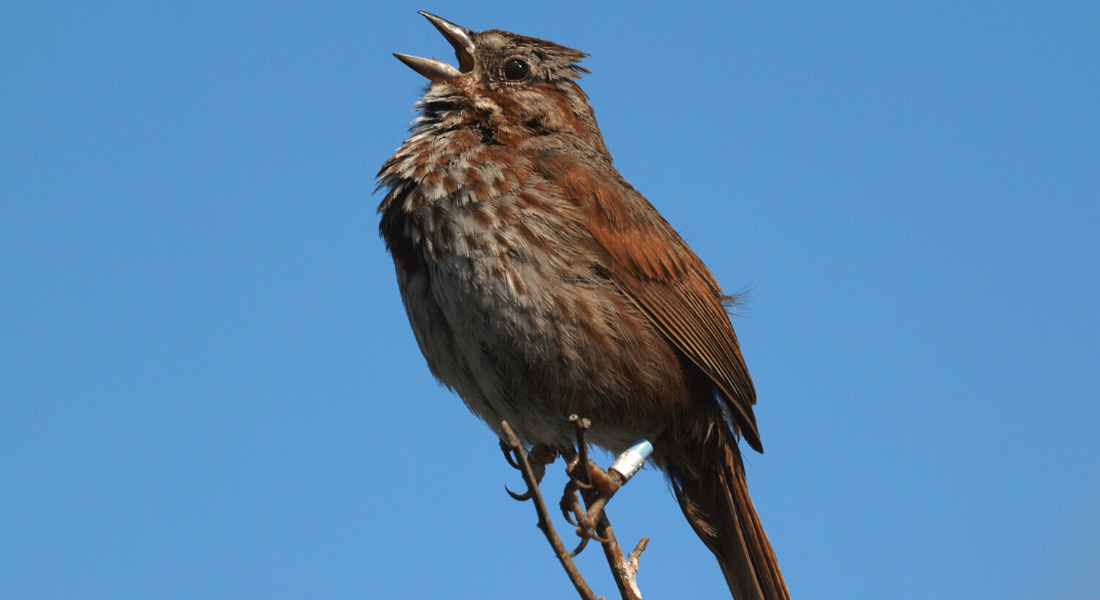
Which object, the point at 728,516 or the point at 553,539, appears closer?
the point at 553,539

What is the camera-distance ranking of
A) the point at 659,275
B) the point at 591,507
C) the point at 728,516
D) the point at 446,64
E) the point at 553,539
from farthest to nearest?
1. the point at 446,64
2. the point at 728,516
3. the point at 659,275
4. the point at 591,507
5. the point at 553,539

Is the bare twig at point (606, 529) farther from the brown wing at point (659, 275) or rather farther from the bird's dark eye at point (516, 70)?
the bird's dark eye at point (516, 70)

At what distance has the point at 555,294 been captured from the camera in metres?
3.70

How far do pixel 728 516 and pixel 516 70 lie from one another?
2253 millimetres

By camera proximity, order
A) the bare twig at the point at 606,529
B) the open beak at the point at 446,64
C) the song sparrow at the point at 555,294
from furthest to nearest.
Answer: the open beak at the point at 446,64 → the song sparrow at the point at 555,294 → the bare twig at the point at 606,529

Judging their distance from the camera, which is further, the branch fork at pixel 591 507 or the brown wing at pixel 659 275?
the brown wing at pixel 659 275

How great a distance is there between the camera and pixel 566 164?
4094mm

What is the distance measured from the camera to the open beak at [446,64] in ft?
14.7

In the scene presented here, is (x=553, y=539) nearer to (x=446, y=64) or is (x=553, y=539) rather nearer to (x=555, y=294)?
(x=555, y=294)

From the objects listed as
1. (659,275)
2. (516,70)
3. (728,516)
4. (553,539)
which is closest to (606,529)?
(553,539)

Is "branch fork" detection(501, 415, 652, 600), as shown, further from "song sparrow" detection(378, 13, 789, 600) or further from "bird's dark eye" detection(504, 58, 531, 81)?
"bird's dark eye" detection(504, 58, 531, 81)

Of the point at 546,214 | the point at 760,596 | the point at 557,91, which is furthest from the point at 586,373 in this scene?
the point at 557,91

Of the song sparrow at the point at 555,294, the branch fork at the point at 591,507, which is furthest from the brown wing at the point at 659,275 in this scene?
the branch fork at the point at 591,507

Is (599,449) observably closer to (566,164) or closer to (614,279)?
(614,279)
